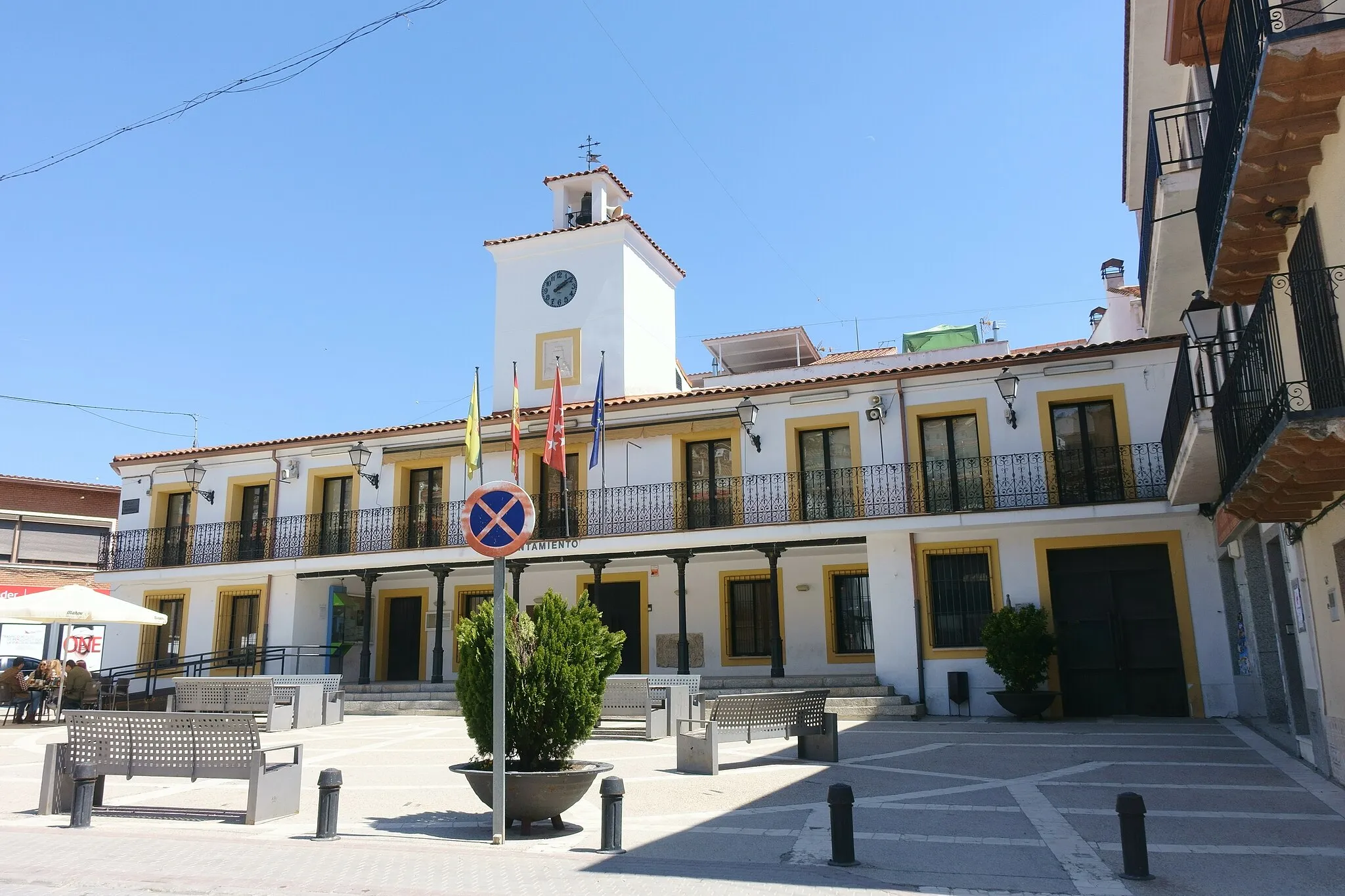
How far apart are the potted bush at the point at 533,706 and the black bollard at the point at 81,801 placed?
3.15m

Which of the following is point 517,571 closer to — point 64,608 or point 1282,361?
point 64,608

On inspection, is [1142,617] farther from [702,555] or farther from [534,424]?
[534,424]

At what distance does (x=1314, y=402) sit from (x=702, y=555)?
48.6ft

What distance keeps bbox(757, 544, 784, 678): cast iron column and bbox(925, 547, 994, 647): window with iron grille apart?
2.85 m

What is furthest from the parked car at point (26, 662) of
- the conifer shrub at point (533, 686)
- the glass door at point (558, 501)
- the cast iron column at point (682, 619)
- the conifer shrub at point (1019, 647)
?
the conifer shrub at point (1019, 647)

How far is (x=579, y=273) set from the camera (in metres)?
26.2

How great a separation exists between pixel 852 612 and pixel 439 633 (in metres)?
8.97

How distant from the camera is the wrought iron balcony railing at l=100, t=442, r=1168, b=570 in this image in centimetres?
1816

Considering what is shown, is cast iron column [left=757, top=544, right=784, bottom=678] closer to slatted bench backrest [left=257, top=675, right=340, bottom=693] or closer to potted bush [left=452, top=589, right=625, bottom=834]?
slatted bench backrest [left=257, top=675, right=340, bottom=693]

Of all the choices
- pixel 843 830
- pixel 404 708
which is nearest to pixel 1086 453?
pixel 843 830

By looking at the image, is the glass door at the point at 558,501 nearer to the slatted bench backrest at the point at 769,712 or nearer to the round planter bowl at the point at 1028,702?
the round planter bowl at the point at 1028,702

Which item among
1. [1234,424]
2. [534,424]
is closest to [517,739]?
[1234,424]

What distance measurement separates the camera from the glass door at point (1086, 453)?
18031mm

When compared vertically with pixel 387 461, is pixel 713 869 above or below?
below
